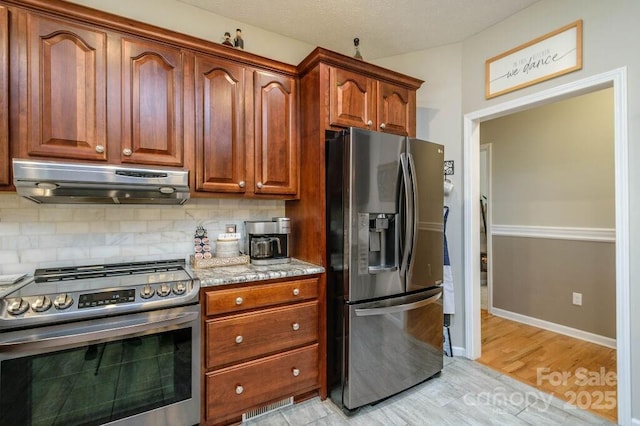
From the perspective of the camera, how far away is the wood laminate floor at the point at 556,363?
2.07 m

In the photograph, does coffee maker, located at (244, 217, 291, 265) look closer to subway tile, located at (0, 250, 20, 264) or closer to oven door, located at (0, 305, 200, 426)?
oven door, located at (0, 305, 200, 426)

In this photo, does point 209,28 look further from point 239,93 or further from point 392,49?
point 392,49

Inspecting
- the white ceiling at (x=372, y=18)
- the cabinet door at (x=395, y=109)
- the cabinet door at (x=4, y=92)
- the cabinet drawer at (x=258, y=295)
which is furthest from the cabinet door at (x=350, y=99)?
the cabinet door at (x=4, y=92)

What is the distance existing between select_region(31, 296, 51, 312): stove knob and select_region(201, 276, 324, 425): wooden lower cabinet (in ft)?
2.15

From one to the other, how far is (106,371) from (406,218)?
184cm

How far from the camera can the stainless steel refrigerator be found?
6.13 feet

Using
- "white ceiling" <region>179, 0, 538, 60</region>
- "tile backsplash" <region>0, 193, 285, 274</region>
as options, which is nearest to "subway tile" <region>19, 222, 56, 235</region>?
"tile backsplash" <region>0, 193, 285, 274</region>

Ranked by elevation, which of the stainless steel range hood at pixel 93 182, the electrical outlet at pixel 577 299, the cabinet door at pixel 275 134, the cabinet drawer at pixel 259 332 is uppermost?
the cabinet door at pixel 275 134

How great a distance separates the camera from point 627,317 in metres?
1.74

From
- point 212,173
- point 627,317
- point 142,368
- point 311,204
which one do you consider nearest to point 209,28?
point 212,173

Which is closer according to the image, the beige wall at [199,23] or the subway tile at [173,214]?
the beige wall at [199,23]

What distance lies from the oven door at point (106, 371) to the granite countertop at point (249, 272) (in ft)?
0.65

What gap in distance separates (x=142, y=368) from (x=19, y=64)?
164cm

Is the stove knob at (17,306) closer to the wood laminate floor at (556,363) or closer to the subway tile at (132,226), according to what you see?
the subway tile at (132,226)
